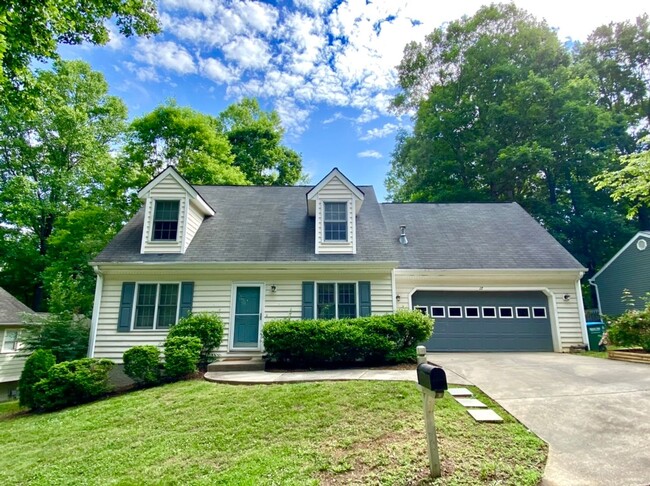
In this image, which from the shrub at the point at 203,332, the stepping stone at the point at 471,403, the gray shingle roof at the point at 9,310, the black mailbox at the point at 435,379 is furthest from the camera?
the gray shingle roof at the point at 9,310

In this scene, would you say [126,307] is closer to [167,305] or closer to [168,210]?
[167,305]

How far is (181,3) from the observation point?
33.6ft

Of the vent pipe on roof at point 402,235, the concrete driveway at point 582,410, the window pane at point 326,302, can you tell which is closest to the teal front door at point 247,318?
the window pane at point 326,302

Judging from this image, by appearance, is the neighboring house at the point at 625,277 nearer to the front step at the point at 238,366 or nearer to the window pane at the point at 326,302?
the window pane at the point at 326,302

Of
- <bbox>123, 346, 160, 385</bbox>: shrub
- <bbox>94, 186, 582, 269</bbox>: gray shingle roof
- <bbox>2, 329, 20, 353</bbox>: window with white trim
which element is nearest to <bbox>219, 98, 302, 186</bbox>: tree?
<bbox>94, 186, 582, 269</bbox>: gray shingle roof

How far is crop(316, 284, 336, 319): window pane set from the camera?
32.0ft

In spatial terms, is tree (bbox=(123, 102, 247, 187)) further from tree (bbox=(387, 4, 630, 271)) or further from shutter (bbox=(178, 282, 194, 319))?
tree (bbox=(387, 4, 630, 271))

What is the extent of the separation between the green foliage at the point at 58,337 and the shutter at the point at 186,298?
9.60 feet

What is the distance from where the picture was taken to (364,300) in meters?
9.72

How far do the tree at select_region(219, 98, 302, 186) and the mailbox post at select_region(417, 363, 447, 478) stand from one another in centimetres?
2507

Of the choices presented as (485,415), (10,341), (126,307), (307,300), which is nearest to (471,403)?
(485,415)

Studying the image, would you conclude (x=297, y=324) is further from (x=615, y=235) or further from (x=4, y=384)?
(x=615, y=235)

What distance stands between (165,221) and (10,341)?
40.1 feet

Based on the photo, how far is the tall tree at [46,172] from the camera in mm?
20391
